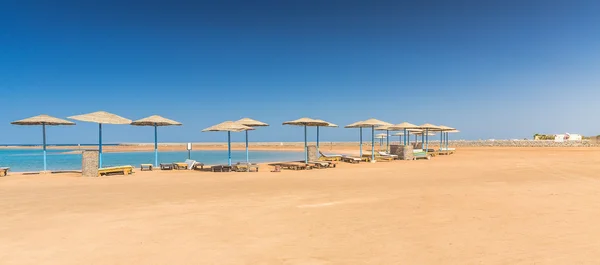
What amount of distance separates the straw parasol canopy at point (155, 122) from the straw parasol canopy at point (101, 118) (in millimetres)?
902

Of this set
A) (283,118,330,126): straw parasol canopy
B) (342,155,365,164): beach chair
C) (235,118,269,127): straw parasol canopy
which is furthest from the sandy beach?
(342,155,365,164): beach chair

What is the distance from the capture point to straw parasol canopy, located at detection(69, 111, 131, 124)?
12.4 metres

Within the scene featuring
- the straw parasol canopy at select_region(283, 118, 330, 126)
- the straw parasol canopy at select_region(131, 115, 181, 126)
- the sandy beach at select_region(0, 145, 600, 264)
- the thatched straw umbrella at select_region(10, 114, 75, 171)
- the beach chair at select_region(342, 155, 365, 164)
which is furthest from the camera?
the beach chair at select_region(342, 155, 365, 164)

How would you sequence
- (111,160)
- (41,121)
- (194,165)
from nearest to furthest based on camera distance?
(41,121)
(194,165)
(111,160)

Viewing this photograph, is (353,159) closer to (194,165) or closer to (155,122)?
(194,165)

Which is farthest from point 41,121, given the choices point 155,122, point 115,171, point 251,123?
point 251,123

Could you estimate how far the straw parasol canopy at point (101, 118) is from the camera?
12.4 m

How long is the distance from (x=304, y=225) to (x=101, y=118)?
35.7 ft

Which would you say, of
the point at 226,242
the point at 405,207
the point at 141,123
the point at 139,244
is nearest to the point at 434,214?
the point at 405,207

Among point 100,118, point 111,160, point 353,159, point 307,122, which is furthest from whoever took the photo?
point 111,160

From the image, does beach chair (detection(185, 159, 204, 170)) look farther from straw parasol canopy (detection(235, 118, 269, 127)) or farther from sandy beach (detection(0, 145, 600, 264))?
sandy beach (detection(0, 145, 600, 264))

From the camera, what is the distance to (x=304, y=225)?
5.23 m

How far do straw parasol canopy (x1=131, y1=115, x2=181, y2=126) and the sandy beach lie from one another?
573cm

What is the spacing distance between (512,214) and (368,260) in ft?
11.4
